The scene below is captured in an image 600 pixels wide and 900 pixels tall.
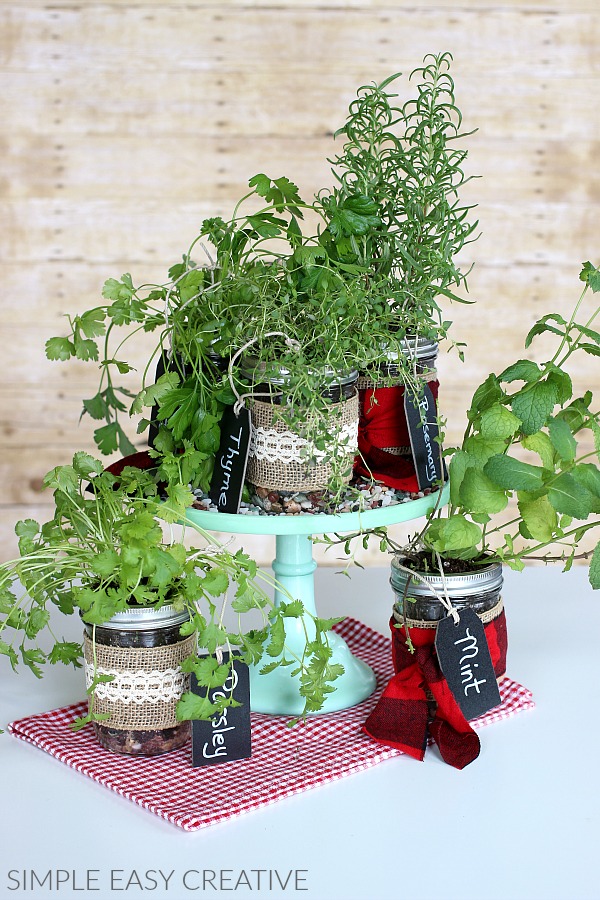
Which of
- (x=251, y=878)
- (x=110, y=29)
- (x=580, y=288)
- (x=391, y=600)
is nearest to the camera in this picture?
(x=251, y=878)

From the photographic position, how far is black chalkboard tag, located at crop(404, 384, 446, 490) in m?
1.15

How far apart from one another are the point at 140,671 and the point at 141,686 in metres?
0.01

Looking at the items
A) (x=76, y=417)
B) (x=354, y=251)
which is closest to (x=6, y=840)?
(x=354, y=251)

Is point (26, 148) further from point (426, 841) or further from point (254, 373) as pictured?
point (426, 841)

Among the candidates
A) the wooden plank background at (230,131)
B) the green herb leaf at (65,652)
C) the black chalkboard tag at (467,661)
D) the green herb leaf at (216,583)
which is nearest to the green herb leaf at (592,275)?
the black chalkboard tag at (467,661)

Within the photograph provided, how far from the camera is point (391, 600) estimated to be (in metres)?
1.55

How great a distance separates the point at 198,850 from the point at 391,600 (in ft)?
2.21

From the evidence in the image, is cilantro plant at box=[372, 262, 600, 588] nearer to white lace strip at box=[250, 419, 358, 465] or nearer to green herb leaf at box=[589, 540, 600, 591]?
green herb leaf at box=[589, 540, 600, 591]

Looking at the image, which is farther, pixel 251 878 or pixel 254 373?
pixel 254 373

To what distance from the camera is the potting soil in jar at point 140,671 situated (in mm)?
1043

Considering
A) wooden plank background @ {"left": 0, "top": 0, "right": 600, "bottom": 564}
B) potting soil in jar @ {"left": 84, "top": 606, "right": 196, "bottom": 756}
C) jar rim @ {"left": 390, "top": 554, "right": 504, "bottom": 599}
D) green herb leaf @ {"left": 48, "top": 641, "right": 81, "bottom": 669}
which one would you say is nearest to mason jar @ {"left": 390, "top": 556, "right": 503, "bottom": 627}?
jar rim @ {"left": 390, "top": 554, "right": 504, "bottom": 599}

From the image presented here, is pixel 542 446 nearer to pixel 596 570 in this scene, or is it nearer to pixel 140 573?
pixel 596 570

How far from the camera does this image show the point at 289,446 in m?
1.09

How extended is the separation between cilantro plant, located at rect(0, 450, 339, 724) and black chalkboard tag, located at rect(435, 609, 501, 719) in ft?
0.37
